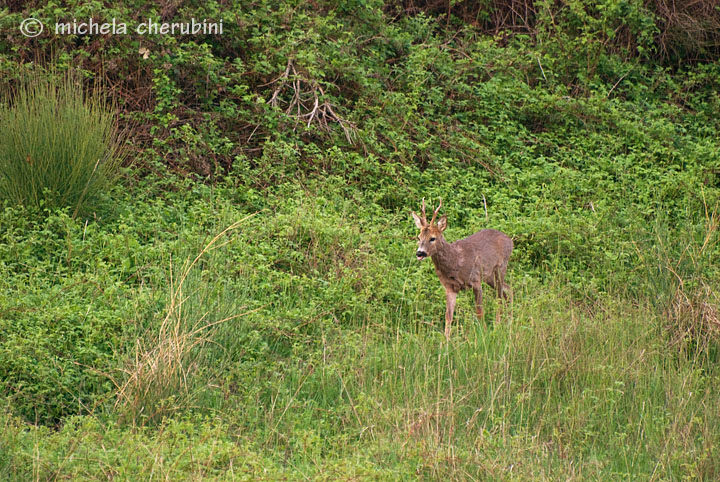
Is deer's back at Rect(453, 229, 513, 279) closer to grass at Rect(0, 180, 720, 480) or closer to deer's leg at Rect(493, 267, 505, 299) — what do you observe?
deer's leg at Rect(493, 267, 505, 299)

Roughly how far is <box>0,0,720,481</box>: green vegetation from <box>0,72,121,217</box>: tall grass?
0.03m

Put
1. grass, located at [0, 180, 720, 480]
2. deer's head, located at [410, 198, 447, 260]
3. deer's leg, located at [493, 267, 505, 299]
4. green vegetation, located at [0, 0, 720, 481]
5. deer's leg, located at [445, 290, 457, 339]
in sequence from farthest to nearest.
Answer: deer's leg, located at [493, 267, 505, 299] < deer's head, located at [410, 198, 447, 260] < deer's leg, located at [445, 290, 457, 339] < green vegetation, located at [0, 0, 720, 481] < grass, located at [0, 180, 720, 480]

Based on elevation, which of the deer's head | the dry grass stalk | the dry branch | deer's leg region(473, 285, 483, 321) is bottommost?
deer's leg region(473, 285, 483, 321)

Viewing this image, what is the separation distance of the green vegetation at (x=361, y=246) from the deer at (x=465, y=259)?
0.54 ft

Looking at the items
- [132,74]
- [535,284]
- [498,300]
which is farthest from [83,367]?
[132,74]

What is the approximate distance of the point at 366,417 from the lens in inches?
220

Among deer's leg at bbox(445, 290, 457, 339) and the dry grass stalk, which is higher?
the dry grass stalk

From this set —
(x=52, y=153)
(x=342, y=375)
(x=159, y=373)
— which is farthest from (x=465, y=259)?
(x=52, y=153)

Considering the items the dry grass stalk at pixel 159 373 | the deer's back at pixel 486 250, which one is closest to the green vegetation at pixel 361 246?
the dry grass stalk at pixel 159 373

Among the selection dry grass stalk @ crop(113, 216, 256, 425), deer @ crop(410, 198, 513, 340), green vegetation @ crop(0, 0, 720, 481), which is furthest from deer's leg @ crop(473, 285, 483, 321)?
dry grass stalk @ crop(113, 216, 256, 425)

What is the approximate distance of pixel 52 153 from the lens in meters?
8.55

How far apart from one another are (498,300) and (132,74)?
17.5 ft

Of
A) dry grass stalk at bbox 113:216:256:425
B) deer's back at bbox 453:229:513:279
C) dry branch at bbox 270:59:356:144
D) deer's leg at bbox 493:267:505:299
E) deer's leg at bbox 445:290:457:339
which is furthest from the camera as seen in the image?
dry branch at bbox 270:59:356:144

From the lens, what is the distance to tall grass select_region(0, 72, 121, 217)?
852 cm
